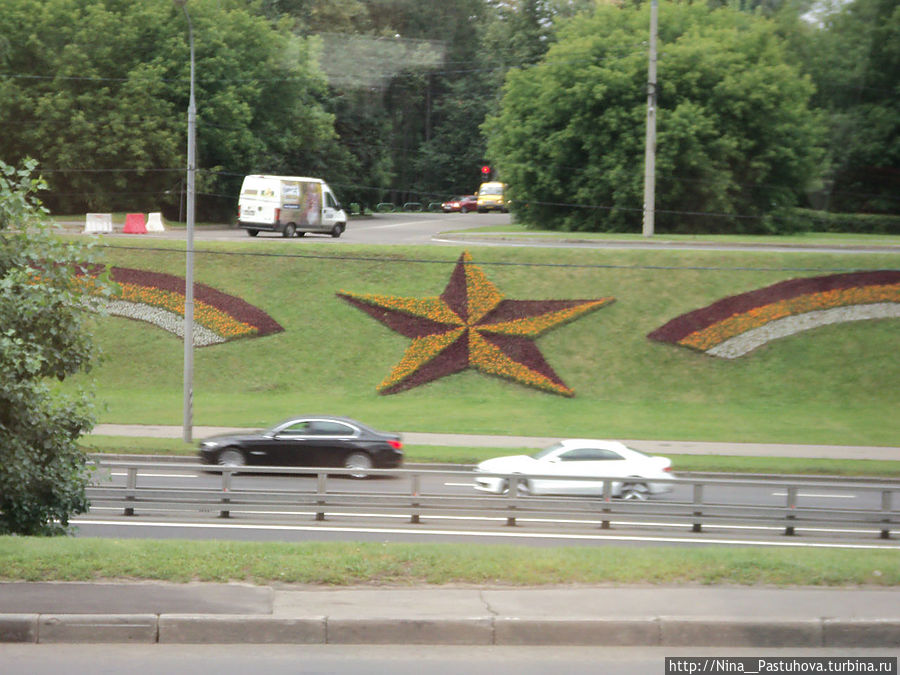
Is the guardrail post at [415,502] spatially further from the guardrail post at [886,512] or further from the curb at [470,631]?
the curb at [470,631]

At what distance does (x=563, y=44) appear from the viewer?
42469mm

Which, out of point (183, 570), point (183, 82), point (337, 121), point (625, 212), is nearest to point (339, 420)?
point (183, 570)

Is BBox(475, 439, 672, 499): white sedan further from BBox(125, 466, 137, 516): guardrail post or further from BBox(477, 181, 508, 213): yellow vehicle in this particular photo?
BBox(477, 181, 508, 213): yellow vehicle

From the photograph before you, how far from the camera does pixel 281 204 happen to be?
34938 millimetres

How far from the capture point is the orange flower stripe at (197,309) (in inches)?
1155

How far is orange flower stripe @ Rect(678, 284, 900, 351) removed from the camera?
2822cm

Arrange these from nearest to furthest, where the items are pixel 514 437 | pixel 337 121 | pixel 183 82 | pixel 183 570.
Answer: pixel 183 570 → pixel 514 437 → pixel 183 82 → pixel 337 121

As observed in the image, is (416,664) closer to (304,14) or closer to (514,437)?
(514,437)

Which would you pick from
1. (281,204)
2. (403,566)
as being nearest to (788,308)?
(281,204)

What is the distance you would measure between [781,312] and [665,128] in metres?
13.9

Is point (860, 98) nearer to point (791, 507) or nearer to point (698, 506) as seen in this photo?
point (791, 507)

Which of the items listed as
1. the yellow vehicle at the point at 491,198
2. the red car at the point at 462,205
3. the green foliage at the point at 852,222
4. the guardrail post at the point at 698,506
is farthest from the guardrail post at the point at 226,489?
the red car at the point at 462,205

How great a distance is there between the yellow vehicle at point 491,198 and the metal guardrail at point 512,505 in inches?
1884

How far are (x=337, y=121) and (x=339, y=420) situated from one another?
46.0 metres
